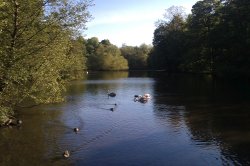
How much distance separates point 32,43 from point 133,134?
13.1 m

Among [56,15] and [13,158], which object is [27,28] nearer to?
[56,15]

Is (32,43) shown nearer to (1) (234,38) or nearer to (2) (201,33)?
(1) (234,38)

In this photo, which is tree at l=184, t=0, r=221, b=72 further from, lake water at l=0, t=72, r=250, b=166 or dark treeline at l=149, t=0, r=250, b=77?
lake water at l=0, t=72, r=250, b=166

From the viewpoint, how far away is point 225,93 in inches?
2432

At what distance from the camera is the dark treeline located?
7962cm

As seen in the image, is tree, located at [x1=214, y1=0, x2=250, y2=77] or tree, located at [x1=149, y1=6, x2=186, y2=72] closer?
tree, located at [x1=214, y1=0, x2=250, y2=77]

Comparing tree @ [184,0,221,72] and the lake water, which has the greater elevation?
tree @ [184,0,221,72]

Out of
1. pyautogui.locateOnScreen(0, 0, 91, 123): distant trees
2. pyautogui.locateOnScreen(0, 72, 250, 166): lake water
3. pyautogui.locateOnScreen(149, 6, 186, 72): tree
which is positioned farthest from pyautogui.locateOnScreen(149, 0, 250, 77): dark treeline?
pyautogui.locateOnScreen(0, 0, 91, 123): distant trees

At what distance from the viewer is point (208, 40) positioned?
92.8 metres

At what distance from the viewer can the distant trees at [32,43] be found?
23234 millimetres

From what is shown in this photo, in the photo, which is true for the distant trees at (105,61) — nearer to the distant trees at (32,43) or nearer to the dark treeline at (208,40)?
the dark treeline at (208,40)

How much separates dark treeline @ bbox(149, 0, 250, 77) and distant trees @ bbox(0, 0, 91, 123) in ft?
170

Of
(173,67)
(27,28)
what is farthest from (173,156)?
(173,67)

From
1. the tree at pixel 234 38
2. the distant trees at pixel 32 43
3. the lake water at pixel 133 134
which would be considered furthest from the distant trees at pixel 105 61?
the distant trees at pixel 32 43
